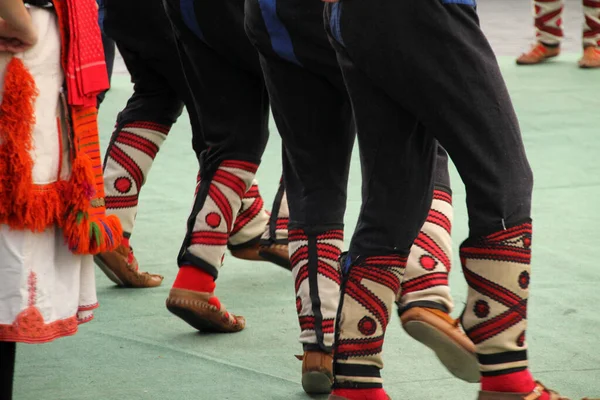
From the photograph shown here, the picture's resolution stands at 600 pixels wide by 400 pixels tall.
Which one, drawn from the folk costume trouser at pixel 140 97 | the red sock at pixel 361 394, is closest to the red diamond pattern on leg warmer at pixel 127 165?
the folk costume trouser at pixel 140 97

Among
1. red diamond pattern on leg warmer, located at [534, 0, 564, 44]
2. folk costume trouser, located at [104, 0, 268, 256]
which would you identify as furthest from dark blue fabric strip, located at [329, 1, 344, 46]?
red diamond pattern on leg warmer, located at [534, 0, 564, 44]

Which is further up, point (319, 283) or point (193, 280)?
point (319, 283)

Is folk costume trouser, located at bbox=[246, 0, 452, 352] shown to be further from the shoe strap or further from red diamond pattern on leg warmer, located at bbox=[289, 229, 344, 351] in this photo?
the shoe strap

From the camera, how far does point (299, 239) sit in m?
2.03

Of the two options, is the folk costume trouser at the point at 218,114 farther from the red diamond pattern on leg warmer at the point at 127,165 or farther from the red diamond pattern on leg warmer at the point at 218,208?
the red diamond pattern on leg warmer at the point at 127,165

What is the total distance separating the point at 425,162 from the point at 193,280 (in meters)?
0.80

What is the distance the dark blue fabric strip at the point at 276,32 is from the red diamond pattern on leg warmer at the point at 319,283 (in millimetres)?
345

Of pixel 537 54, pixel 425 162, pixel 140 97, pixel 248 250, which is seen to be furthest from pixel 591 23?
pixel 425 162

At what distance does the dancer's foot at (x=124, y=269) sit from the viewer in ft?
8.96

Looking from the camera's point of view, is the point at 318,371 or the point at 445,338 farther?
the point at 318,371

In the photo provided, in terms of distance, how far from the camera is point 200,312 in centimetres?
234

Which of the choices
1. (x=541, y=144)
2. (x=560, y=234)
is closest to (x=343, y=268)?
(x=560, y=234)

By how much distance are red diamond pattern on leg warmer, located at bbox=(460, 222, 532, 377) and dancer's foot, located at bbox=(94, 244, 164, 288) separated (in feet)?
4.32

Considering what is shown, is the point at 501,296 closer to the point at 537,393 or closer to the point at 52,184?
the point at 537,393
